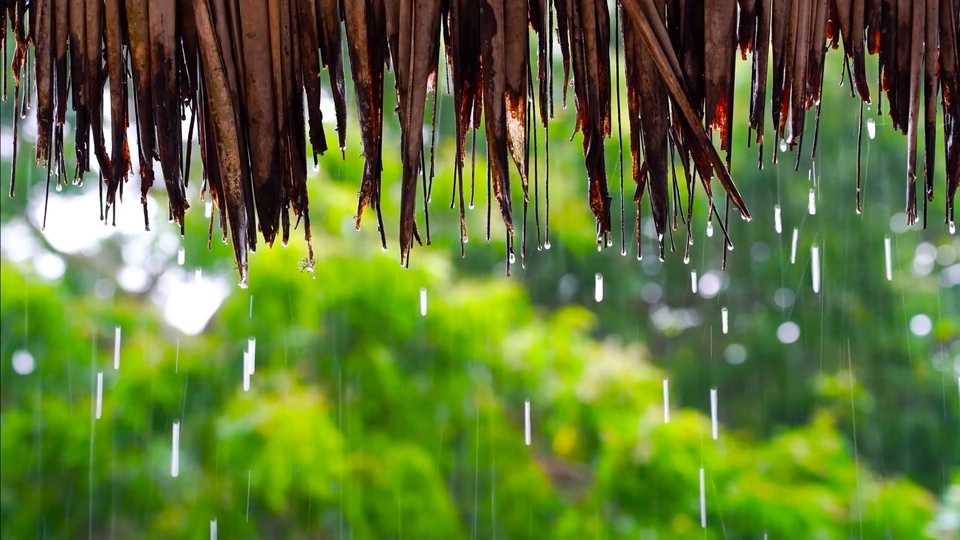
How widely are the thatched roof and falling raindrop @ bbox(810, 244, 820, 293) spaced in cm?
360

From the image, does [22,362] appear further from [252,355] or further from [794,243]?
[794,243]

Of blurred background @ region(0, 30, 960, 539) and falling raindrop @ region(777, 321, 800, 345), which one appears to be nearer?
blurred background @ region(0, 30, 960, 539)

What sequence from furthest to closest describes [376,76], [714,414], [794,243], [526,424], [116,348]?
[794,243]
[714,414]
[526,424]
[116,348]
[376,76]

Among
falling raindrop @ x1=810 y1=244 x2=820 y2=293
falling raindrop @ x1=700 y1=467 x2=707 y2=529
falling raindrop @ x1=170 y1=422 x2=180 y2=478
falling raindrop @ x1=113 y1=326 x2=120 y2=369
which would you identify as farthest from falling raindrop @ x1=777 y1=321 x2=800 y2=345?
falling raindrop @ x1=113 y1=326 x2=120 y2=369

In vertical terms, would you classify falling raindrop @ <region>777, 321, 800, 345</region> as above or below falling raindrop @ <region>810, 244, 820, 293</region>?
below

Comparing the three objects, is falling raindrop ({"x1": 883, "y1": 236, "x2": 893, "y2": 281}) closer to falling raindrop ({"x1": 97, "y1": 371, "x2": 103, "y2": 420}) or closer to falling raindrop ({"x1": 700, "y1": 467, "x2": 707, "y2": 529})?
falling raindrop ({"x1": 700, "y1": 467, "x2": 707, "y2": 529})

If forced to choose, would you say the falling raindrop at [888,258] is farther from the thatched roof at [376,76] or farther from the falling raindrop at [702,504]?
the thatched roof at [376,76]

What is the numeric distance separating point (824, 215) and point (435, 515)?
8.40 ft

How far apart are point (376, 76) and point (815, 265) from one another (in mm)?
3921

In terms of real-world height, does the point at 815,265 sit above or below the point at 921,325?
above

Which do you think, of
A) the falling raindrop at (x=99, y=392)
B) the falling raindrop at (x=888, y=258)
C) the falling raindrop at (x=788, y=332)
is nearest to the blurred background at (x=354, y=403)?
the falling raindrop at (x=99, y=392)

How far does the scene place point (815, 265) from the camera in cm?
463

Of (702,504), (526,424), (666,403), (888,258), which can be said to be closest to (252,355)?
(526,424)

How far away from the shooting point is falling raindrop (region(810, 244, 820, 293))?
4.63m
